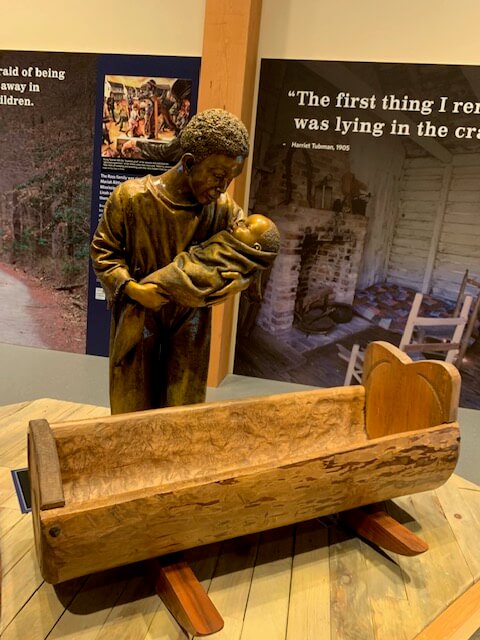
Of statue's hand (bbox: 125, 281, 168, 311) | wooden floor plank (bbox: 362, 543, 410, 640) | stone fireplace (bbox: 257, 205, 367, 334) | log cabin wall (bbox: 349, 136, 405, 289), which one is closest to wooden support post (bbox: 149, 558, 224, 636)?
wooden floor plank (bbox: 362, 543, 410, 640)

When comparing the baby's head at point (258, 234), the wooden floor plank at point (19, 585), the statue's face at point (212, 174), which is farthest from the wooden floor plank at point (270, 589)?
the statue's face at point (212, 174)

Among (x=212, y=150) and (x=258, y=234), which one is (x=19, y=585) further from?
(x=212, y=150)

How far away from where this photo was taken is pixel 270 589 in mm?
1375

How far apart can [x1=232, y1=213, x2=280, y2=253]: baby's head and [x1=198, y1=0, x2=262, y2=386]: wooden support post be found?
145cm

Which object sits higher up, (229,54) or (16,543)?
(229,54)

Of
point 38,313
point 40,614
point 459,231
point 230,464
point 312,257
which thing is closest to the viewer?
point 40,614

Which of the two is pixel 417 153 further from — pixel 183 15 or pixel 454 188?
pixel 183 15

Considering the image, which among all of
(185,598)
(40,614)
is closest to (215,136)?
(185,598)

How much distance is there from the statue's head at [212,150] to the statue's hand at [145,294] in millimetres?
300

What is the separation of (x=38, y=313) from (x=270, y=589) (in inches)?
104

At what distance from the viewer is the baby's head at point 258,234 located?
4.78 feet

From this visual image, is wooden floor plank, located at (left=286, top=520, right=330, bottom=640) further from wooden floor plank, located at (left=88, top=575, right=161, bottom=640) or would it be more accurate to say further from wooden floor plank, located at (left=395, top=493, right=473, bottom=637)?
wooden floor plank, located at (left=88, top=575, right=161, bottom=640)

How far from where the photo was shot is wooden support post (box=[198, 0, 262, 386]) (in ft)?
8.75

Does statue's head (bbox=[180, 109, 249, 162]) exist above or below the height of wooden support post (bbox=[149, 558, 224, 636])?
above
